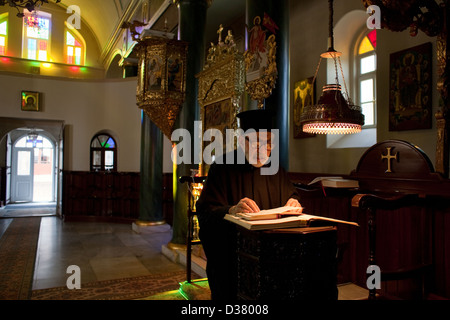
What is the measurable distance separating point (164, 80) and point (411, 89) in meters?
3.97

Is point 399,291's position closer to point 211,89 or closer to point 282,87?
point 282,87

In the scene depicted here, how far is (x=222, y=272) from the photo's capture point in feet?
7.84

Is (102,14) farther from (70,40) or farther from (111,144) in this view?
(111,144)

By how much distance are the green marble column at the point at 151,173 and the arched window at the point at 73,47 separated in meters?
9.11

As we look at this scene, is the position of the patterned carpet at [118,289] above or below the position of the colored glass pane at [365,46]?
below

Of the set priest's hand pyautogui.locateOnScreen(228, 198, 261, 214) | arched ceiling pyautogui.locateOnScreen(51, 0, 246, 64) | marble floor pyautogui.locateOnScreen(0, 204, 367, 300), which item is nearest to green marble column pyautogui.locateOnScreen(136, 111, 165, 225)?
marble floor pyautogui.locateOnScreen(0, 204, 367, 300)

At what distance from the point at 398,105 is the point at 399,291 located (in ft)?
8.22

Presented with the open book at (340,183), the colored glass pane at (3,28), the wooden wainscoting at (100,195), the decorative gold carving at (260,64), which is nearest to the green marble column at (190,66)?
the decorative gold carving at (260,64)

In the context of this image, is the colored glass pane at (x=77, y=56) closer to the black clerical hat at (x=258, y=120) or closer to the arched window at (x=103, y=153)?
the arched window at (x=103, y=153)

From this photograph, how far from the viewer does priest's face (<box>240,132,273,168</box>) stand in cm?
248

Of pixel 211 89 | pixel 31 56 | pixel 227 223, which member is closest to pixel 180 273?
pixel 211 89

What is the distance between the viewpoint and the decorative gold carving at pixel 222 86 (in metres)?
4.98

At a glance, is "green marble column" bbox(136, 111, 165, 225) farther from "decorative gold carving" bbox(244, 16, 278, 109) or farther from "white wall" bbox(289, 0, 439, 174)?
"decorative gold carving" bbox(244, 16, 278, 109)

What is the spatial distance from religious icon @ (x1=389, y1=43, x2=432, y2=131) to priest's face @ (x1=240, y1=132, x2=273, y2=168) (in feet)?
8.83
